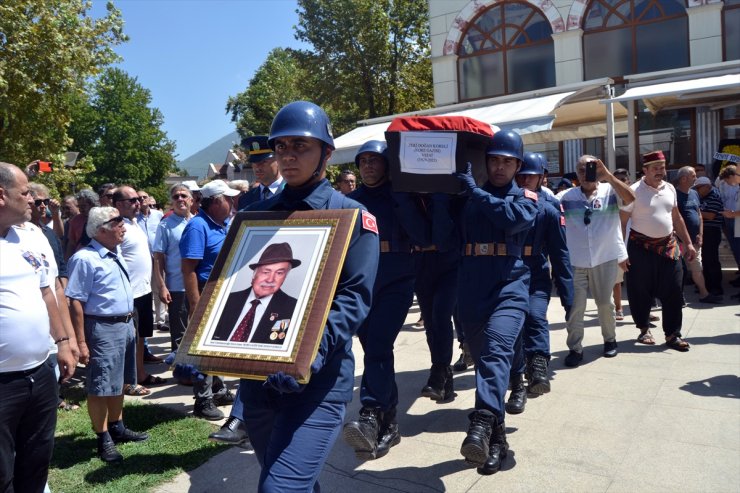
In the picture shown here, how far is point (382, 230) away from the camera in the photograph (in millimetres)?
4652

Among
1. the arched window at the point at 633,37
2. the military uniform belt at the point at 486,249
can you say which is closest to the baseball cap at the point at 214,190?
the military uniform belt at the point at 486,249

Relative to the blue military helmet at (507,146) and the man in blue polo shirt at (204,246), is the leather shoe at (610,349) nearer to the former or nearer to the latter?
the blue military helmet at (507,146)

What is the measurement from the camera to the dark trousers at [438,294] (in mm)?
5113

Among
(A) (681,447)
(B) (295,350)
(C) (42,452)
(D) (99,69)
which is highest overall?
(D) (99,69)

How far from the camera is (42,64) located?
12.8 meters

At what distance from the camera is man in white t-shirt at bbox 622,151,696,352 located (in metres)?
6.54

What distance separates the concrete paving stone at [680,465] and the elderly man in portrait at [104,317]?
3400 millimetres

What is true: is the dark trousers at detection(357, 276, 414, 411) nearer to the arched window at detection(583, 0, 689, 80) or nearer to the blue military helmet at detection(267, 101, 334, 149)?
the blue military helmet at detection(267, 101, 334, 149)

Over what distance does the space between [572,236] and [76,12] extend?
13.2 meters

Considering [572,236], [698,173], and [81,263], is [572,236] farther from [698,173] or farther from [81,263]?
[698,173]

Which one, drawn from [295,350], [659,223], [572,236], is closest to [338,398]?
[295,350]

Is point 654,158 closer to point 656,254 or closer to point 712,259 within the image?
point 656,254

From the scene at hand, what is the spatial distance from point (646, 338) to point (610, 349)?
68 centimetres

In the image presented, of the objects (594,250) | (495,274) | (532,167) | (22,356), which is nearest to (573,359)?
(594,250)
